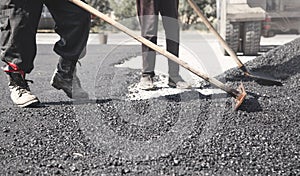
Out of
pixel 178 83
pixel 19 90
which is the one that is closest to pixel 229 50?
pixel 178 83

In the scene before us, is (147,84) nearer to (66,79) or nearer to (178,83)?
(178,83)

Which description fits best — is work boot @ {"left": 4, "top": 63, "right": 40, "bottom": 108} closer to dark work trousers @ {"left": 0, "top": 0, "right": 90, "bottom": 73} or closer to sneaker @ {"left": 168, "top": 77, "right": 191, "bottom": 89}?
dark work trousers @ {"left": 0, "top": 0, "right": 90, "bottom": 73}

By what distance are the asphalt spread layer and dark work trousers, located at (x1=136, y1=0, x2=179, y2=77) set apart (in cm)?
47

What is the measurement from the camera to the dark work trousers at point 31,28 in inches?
126

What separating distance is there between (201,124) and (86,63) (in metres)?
3.68

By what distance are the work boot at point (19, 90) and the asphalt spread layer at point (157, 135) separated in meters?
0.06

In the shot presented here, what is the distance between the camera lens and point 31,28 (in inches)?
128

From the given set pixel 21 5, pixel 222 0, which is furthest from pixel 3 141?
pixel 222 0

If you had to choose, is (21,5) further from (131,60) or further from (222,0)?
(222,0)

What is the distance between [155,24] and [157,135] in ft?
4.85

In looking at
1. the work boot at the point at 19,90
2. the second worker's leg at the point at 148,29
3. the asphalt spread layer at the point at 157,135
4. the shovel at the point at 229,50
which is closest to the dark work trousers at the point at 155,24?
the second worker's leg at the point at 148,29

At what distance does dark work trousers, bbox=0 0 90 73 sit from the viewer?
3.20 meters

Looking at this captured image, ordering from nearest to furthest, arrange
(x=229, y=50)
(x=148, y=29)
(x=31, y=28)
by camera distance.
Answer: (x=31, y=28), (x=229, y=50), (x=148, y=29)

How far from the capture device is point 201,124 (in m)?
2.76
